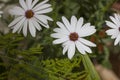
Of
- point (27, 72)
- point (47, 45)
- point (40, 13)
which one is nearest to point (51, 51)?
point (47, 45)

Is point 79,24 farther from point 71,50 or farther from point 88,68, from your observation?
point 88,68

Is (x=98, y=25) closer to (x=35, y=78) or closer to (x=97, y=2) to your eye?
(x=97, y=2)

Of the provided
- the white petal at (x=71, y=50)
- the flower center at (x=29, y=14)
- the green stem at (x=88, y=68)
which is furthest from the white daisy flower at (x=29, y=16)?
the green stem at (x=88, y=68)

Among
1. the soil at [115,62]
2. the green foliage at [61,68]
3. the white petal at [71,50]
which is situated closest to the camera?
the white petal at [71,50]

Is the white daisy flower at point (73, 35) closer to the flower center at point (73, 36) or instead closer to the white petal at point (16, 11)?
the flower center at point (73, 36)

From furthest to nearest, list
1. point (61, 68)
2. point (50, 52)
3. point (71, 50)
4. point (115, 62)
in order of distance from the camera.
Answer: point (115, 62) → point (50, 52) → point (61, 68) → point (71, 50)

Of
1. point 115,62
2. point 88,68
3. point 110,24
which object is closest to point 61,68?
point 88,68
